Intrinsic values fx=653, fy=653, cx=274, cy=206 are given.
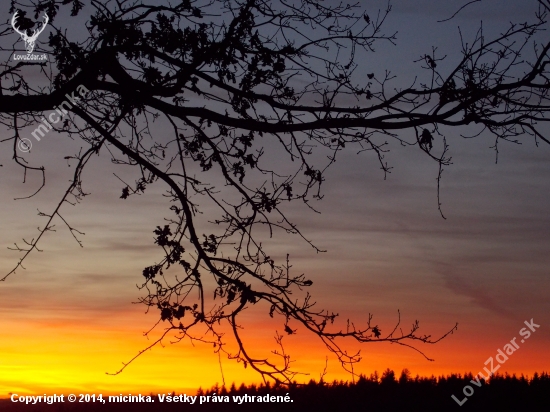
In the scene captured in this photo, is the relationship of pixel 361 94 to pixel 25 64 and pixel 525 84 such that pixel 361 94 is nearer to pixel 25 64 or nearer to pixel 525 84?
pixel 525 84

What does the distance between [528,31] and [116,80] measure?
4547 mm

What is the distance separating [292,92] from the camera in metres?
7.62

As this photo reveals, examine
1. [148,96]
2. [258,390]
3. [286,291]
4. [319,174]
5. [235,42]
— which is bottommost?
[258,390]

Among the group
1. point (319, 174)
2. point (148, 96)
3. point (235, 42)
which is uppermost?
point (235, 42)

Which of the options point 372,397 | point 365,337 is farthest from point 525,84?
point 372,397

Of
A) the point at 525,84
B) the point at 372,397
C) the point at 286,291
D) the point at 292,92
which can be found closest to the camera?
the point at 525,84

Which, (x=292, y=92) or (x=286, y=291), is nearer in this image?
(x=286, y=291)

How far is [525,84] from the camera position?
6668mm

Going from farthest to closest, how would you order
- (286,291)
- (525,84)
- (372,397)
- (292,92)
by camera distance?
(372,397) < (292,92) < (286,291) < (525,84)

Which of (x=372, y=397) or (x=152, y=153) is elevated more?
(x=152, y=153)

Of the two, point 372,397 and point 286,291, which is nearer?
point 286,291

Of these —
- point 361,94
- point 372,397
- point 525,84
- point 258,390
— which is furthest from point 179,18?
point 372,397

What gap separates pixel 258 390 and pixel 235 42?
3.97m

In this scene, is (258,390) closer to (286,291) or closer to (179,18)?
(286,291)
